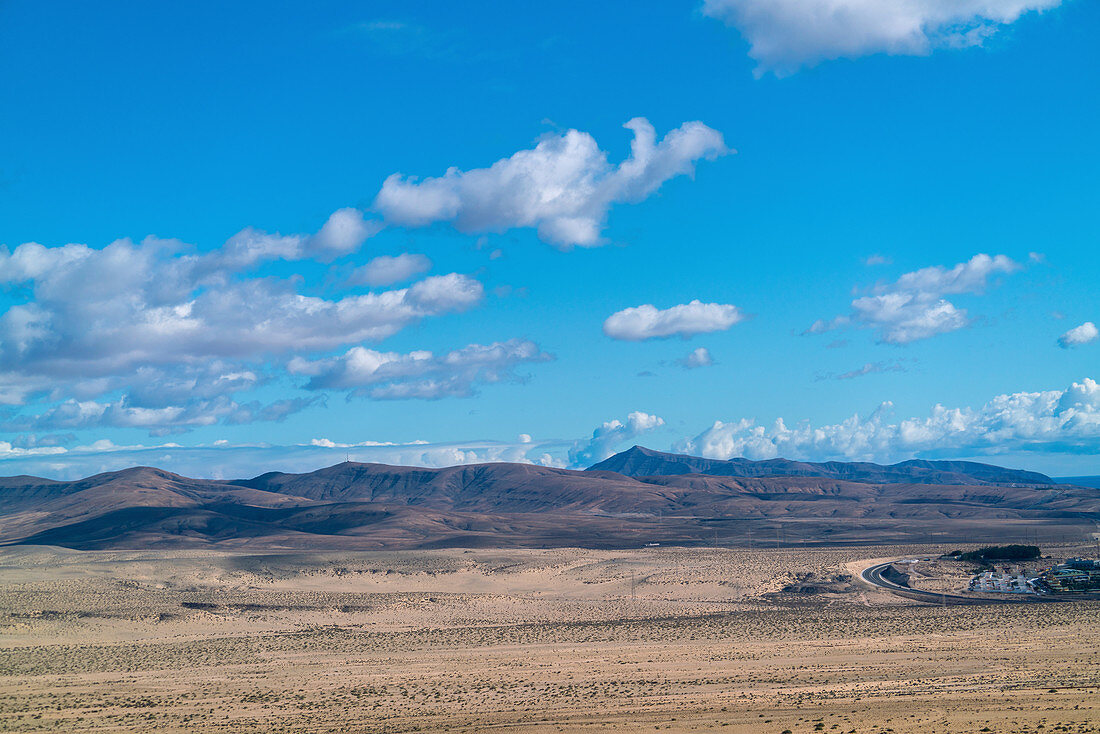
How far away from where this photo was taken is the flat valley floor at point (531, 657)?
2700 cm

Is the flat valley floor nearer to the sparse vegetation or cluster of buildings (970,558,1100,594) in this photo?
cluster of buildings (970,558,1100,594)

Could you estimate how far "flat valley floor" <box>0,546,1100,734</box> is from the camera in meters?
27.0

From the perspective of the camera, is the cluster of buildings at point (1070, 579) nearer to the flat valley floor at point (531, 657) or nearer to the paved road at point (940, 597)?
the paved road at point (940, 597)

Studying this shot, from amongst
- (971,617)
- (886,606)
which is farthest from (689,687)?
(886,606)

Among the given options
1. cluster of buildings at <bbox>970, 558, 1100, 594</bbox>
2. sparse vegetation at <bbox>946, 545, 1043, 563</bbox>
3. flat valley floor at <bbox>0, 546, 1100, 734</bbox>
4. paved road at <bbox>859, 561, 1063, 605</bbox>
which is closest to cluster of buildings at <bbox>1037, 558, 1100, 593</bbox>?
cluster of buildings at <bbox>970, 558, 1100, 594</bbox>

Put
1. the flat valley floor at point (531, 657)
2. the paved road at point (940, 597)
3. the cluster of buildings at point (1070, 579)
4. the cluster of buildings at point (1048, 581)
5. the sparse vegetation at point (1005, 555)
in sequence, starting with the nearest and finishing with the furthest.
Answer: the flat valley floor at point (531, 657)
the paved road at point (940, 597)
the cluster of buildings at point (1070, 579)
the cluster of buildings at point (1048, 581)
the sparse vegetation at point (1005, 555)

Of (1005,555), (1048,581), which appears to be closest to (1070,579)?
(1048,581)

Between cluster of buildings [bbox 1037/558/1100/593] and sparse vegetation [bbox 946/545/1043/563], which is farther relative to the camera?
sparse vegetation [bbox 946/545/1043/563]

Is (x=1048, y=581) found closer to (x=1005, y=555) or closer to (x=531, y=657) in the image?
(x=1005, y=555)

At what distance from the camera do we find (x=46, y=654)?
40.8 metres

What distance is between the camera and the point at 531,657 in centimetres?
3812

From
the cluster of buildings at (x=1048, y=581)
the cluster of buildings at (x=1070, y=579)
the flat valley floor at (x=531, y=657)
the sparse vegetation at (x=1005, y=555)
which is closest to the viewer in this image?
the flat valley floor at (x=531, y=657)

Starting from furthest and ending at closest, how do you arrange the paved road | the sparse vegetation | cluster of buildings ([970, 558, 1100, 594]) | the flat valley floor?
the sparse vegetation < cluster of buildings ([970, 558, 1100, 594]) < the paved road < the flat valley floor

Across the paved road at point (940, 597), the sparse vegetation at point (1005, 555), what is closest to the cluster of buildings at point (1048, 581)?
the paved road at point (940, 597)
